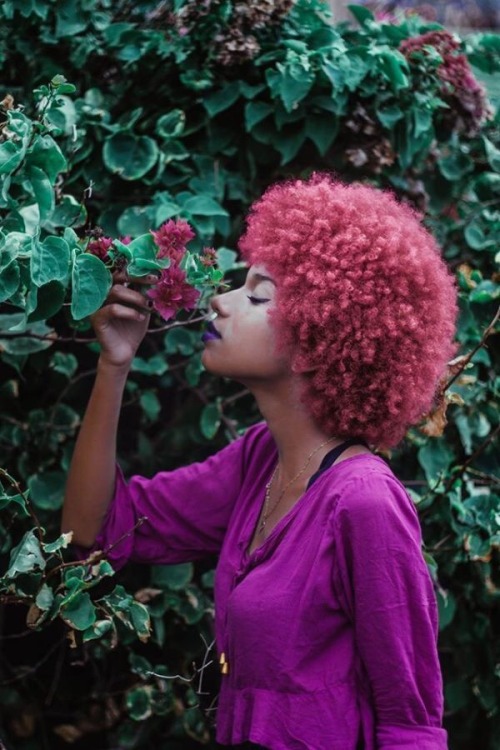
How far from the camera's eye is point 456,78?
2070 mm

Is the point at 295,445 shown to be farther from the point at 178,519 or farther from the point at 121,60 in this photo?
the point at 121,60

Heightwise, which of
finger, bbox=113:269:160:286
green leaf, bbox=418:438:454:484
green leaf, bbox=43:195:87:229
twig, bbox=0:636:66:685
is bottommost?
twig, bbox=0:636:66:685

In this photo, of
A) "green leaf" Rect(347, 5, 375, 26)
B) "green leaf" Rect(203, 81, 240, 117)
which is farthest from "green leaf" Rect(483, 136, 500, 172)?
"green leaf" Rect(203, 81, 240, 117)

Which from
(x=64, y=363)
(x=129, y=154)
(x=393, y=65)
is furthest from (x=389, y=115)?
(x=64, y=363)

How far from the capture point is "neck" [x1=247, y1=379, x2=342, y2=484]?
57.0 inches

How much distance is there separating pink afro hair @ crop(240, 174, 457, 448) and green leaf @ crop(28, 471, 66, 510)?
72 centimetres

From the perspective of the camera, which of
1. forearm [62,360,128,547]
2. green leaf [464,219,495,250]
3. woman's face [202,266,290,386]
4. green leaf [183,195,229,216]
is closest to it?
woman's face [202,266,290,386]

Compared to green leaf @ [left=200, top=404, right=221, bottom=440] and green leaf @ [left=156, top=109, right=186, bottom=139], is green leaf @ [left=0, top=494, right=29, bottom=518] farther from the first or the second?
green leaf @ [left=156, top=109, right=186, bottom=139]

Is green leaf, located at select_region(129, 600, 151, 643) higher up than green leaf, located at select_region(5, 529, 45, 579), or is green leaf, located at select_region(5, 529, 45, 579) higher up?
green leaf, located at select_region(5, 529, 45, 579)

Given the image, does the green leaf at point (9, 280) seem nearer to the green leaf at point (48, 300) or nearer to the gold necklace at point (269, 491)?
the green leaf at point (48, 300)

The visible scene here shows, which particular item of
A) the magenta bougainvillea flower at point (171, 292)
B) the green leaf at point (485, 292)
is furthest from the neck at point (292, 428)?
the green leaf at point (485, 292)

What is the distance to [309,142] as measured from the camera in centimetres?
200

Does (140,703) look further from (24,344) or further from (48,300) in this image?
(48,300)

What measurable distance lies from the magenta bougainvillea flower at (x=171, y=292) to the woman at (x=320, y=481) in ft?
0.34
